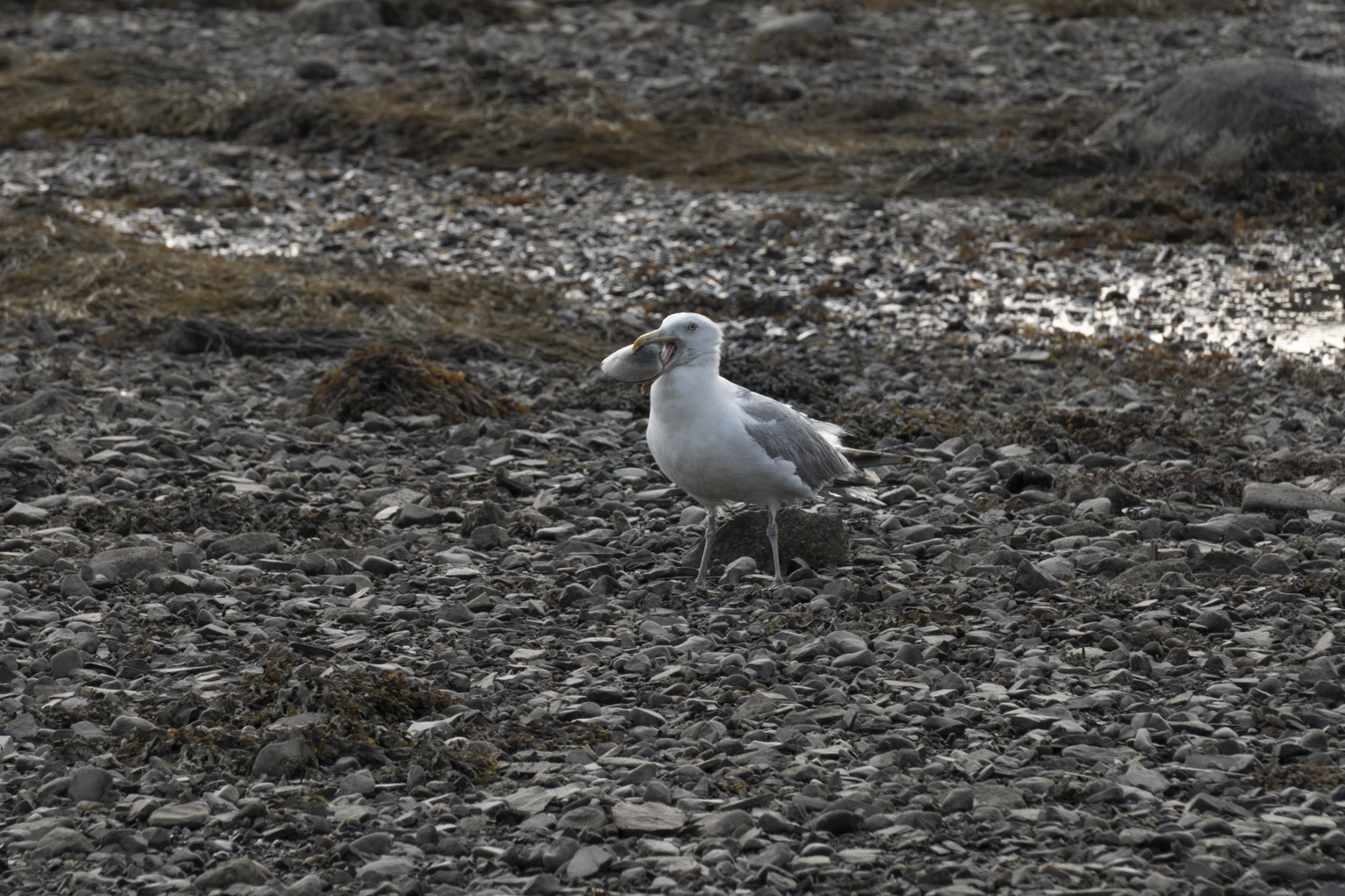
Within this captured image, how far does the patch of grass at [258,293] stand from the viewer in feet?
39.5

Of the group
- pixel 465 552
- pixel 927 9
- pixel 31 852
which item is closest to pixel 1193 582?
pixel 465 552

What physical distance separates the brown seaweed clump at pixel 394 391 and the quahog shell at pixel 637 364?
128 inches

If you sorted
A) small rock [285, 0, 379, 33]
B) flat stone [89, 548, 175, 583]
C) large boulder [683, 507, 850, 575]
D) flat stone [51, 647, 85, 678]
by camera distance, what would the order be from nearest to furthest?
flat stone [51, 647, 85, 678]
flat stone [89, 548, 175, 583]
large boulder [683, 507, 850, 575]
small rock [285, 0, 379, 33]

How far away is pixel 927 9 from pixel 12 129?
A: 1650 cm

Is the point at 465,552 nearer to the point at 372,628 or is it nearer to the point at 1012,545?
the point at 372,628

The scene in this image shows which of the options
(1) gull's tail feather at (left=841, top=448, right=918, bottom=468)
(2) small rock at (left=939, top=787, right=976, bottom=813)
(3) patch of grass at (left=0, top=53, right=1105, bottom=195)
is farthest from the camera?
(3) patch of grass at (left=0, top=53, right=1105, bottom=195)

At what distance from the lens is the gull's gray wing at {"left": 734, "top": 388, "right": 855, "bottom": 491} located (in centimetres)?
683

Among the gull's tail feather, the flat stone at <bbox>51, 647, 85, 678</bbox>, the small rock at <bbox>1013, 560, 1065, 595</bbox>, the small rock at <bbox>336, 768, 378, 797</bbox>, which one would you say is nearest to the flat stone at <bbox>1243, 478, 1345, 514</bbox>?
the small rock at <bbox>1013, 560, 1065, 595</bbox>

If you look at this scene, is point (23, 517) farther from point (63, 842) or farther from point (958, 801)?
point (958, 801)

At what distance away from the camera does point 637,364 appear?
670cm

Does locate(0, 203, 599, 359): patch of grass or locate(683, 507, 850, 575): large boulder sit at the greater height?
locate(0, 203, 599, 359): patch of grass

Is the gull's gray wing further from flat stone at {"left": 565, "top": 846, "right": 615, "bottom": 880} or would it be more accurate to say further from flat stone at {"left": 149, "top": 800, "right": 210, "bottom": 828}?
flat stone at {"left": 149, "top": 800, "right": 210, "bottom": 828}

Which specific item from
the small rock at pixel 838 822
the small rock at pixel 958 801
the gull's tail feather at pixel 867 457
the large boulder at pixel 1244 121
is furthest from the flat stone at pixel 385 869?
the large boulder at pixel 1244 121

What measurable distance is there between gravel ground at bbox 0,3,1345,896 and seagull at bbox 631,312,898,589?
1.31ft
